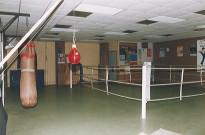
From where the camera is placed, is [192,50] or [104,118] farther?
[192,50]

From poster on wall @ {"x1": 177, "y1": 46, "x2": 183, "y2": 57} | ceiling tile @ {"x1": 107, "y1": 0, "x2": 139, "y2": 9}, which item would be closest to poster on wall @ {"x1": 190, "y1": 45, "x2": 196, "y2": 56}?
poster on wall @ {"x1": 177, "y1": 46, "x2": 183, "y2": 57}

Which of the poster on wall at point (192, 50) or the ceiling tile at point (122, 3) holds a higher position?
the ceiling tile at point (122, 3)

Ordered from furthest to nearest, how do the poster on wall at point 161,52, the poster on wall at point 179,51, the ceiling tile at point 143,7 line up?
the poster on wall at point 161,52 → the poster on wall at point 179,51 → the ceiling tile at point 143,7

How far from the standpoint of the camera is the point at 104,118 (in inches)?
143

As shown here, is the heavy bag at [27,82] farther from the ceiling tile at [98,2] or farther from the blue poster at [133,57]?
the blue poster at [133,57]

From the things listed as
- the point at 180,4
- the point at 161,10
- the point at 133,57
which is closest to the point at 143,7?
the point at 161,10

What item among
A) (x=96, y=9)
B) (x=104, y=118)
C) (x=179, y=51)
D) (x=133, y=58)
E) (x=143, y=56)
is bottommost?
(x=104, y=118)

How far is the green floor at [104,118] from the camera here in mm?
2994

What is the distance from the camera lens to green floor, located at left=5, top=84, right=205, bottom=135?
2.99 metres

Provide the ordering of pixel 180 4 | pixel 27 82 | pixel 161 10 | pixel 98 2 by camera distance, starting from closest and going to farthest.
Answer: pixel 27 82 < pixel 98 2 < pixel 180 4 < pixel 161 10

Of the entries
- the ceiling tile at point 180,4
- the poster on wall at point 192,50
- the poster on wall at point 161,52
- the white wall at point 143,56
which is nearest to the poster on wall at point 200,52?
the poster on wall at point 192,50

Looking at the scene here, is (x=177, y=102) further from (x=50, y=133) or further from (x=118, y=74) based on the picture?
(x=118, y=74)

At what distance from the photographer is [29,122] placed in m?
3.44

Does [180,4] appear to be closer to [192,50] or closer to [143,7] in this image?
[143,7]
